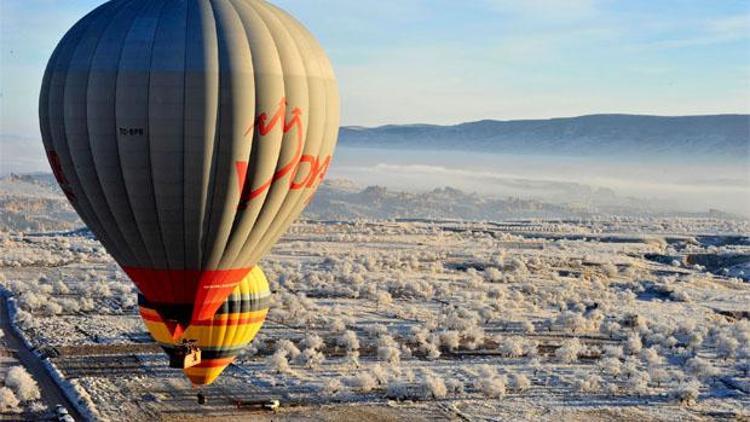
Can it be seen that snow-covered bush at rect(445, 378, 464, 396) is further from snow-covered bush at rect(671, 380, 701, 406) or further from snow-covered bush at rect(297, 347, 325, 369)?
snow-covered bush at rect(671, 380, 701, 406)

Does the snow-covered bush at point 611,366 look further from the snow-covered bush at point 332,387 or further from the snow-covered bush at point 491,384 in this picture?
the snow-covered bush at point 332,387

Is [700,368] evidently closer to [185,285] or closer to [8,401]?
[185,285]

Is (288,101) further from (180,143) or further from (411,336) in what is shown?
(411,336)

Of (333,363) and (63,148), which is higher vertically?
(63,148)

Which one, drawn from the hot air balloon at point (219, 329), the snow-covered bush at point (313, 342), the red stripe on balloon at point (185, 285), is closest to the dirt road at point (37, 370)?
the hot air balloon at point (219, 329)

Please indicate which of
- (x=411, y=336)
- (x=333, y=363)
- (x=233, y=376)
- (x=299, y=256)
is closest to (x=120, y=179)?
(x=233, y=376)

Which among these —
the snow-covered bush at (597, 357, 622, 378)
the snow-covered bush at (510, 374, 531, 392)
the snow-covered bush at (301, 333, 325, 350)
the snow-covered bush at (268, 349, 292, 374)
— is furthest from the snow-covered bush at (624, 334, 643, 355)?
the snow-covered bush at (268, 349, 292, 374)
